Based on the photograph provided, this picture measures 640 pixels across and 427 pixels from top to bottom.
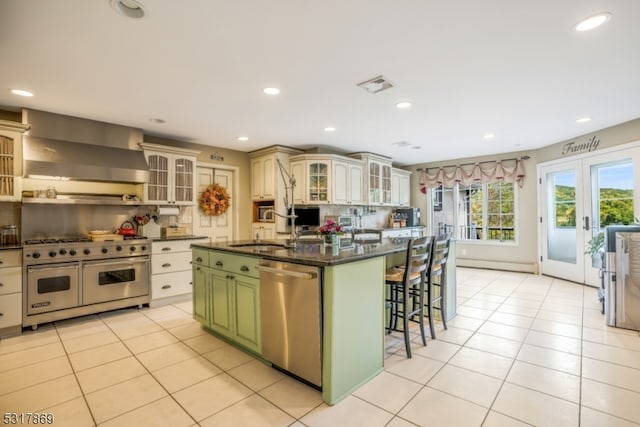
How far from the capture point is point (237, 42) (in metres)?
2.22

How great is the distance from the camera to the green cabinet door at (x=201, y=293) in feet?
10.3

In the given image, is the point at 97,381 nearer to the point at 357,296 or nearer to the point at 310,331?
the point at 310,331

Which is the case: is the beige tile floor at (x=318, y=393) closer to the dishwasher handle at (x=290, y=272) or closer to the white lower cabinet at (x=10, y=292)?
the white lower cabinet at (x=10, y=292)

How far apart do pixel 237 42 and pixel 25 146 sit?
9.81ft

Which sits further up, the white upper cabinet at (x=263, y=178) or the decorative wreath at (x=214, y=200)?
the white upper cabinet at (x=263, y=178)

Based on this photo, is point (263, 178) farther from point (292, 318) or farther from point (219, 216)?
point (292, 318)

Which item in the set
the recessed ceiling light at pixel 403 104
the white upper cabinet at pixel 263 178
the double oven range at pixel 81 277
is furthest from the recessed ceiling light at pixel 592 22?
the double oven range at pixel 81 277

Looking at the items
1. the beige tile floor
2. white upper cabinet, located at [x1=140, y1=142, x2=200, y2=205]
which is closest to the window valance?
the beige tile floor

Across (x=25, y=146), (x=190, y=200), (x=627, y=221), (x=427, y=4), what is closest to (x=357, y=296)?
(x=427, y=4)

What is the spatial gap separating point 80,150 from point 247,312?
308cm

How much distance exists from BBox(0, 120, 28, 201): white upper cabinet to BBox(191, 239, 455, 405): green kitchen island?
2.30 m

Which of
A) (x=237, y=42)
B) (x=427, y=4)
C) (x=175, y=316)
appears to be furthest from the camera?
(x=175, y=316)

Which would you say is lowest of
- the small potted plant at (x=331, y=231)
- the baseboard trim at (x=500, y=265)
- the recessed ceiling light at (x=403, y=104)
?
→ the baseboard trim at (x=500, y=265)

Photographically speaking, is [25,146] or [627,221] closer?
[25,146]
